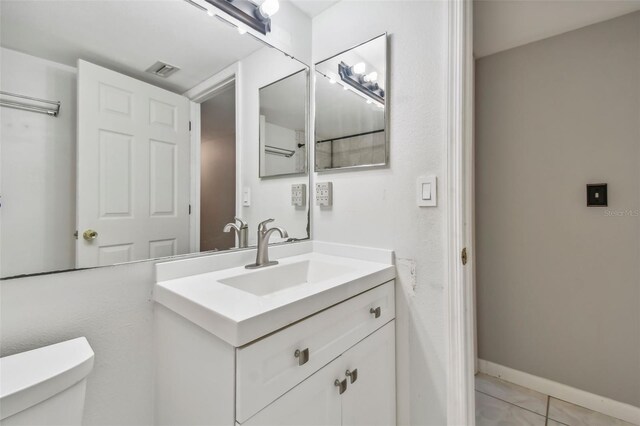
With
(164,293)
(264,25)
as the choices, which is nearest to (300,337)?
(164,293)

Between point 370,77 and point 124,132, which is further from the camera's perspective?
point 370,77

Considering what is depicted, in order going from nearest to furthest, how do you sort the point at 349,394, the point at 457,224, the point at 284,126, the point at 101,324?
the point at 101,324
the point at 349,394
the point at 457,224
the point at 284,126

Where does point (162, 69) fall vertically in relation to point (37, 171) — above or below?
above

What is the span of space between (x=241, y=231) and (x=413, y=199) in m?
0.76

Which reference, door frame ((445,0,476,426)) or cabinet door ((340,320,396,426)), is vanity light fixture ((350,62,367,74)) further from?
cabinet door ((340,320,396,426))

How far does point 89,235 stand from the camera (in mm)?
819

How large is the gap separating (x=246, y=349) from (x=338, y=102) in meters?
1.23

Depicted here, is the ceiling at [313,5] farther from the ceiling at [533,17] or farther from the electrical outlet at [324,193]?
the electrical outlet at [324,193]

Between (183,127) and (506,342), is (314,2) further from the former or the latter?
(506,342)

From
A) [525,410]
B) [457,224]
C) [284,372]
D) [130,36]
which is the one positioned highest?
[130,36]

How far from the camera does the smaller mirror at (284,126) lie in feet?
4.54

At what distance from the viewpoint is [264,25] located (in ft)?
4.25

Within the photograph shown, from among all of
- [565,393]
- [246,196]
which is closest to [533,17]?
[246,196]

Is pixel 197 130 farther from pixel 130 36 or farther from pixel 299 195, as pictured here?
pixel 299 195
